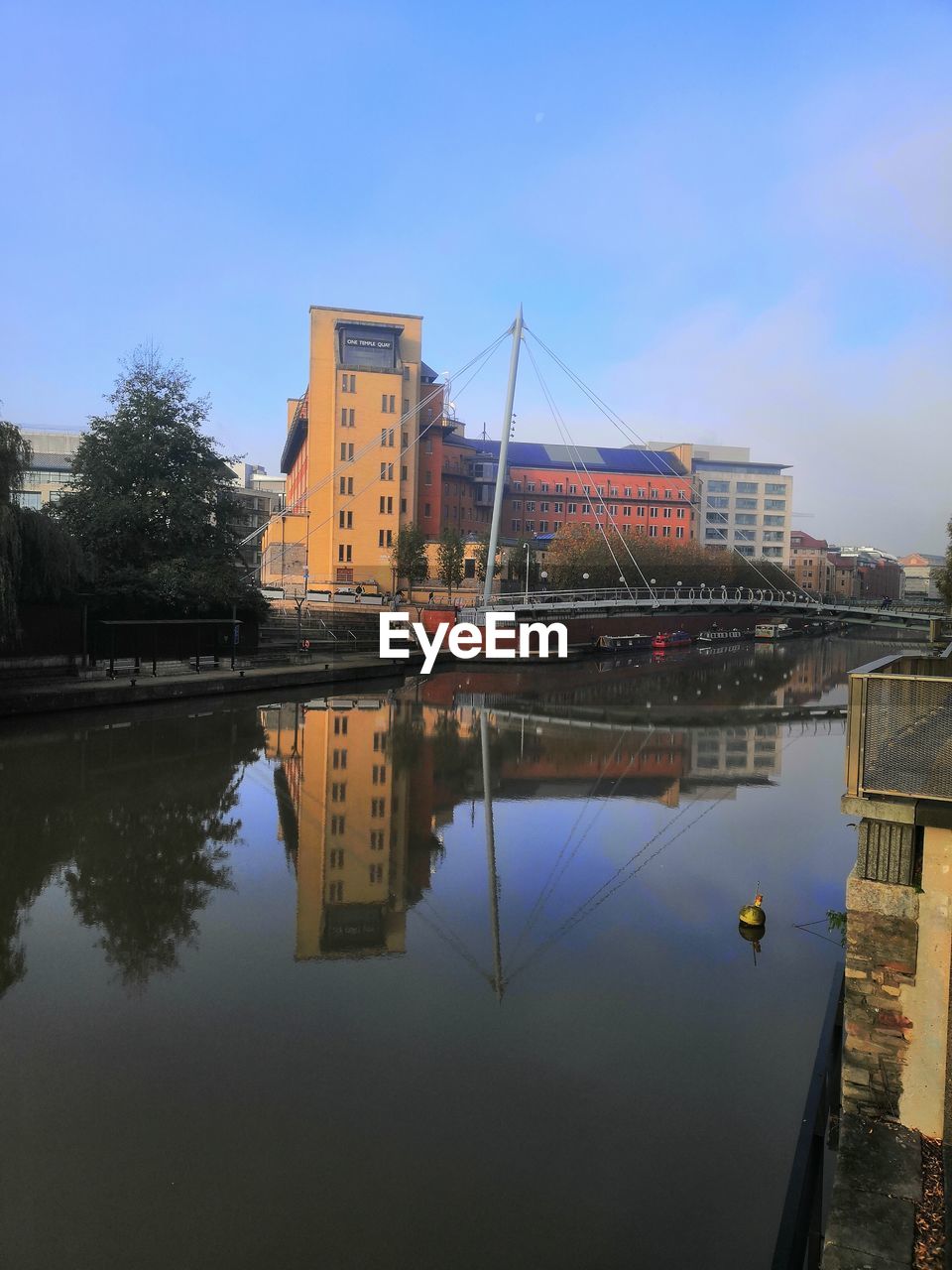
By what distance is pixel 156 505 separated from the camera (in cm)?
2342

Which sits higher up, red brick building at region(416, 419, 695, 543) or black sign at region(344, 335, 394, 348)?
black sign at region(344, 335, 394, 348)

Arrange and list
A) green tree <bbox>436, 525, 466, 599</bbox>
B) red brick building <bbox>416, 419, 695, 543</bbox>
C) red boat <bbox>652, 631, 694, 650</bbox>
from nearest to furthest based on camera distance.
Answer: green tree <bbox>436, 525, 466, 599</bbox>, red boat <bbox>652, 631, 694, 650</bbox>, red brick building <bbox>416, 419, 695, 543</bbox>

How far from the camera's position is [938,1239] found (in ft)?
10.6

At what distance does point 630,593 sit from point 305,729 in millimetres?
23970

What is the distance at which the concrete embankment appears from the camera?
1633 centimetres

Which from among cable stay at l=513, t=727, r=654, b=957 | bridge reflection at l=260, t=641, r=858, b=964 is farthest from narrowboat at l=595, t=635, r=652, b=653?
cable stay at l=513, t=727, r=654, b=957

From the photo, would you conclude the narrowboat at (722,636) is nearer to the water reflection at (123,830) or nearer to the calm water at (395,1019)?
the water reflection at (123,830)

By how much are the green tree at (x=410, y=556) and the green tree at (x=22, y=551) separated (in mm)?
24708

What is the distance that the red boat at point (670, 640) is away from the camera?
4584 cm

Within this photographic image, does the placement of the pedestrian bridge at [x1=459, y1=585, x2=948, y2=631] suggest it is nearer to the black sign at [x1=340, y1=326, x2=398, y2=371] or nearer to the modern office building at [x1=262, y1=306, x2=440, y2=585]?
the modern office building at [x1=262, y1=306, x2=440, y2=585]

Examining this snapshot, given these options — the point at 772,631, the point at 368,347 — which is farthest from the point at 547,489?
the point at 368,347

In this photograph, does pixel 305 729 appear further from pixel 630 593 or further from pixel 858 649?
pixel 858 649

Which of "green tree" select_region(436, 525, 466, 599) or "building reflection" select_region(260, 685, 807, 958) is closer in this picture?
"building reflection" select_region(260, 685, 807, 958)

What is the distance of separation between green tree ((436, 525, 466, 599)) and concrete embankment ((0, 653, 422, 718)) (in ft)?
51.4
